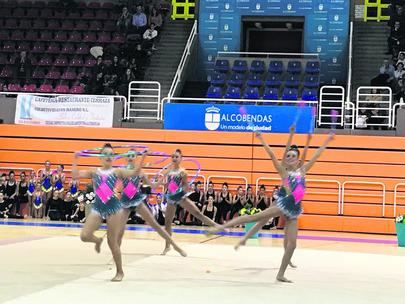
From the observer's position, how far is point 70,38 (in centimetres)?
2489

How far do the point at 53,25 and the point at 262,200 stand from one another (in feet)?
41.3

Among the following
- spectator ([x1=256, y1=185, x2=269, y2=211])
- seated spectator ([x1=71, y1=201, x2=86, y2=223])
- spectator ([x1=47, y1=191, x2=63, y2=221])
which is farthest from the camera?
spectator ([x1=47, y1=191, x2=63, y2=221])

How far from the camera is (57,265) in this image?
29.8ft

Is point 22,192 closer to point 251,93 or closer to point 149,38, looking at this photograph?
point 251,93

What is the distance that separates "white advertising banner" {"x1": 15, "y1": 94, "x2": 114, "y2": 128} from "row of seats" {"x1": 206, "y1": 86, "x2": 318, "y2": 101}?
3.66 metres

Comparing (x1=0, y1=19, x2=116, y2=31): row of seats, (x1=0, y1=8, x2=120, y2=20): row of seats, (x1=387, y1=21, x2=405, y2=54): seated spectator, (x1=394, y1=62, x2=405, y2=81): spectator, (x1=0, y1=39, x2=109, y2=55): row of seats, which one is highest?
(x1=0, y1=8, x2=120, y2=20): row of seats

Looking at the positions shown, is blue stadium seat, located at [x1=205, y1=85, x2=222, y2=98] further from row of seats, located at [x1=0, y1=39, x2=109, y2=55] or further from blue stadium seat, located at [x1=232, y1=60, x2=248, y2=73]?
row of seats, located at [x1=0, y1=39, x2=109, y2=55]

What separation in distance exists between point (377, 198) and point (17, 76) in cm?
1353

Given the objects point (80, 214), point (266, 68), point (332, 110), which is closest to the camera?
point (80, 214)

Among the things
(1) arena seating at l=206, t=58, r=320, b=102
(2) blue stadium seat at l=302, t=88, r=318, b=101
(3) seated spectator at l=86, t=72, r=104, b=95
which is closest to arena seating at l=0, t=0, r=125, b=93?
(3) seated spectator at l=86, t=72, r=104, b=95

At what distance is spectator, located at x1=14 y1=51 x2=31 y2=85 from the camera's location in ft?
77.4

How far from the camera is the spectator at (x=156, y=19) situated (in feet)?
82.2

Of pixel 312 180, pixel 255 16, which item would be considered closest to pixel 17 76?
pixel 255 16

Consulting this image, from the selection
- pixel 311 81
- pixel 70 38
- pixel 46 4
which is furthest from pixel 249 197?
pixel 46 4
